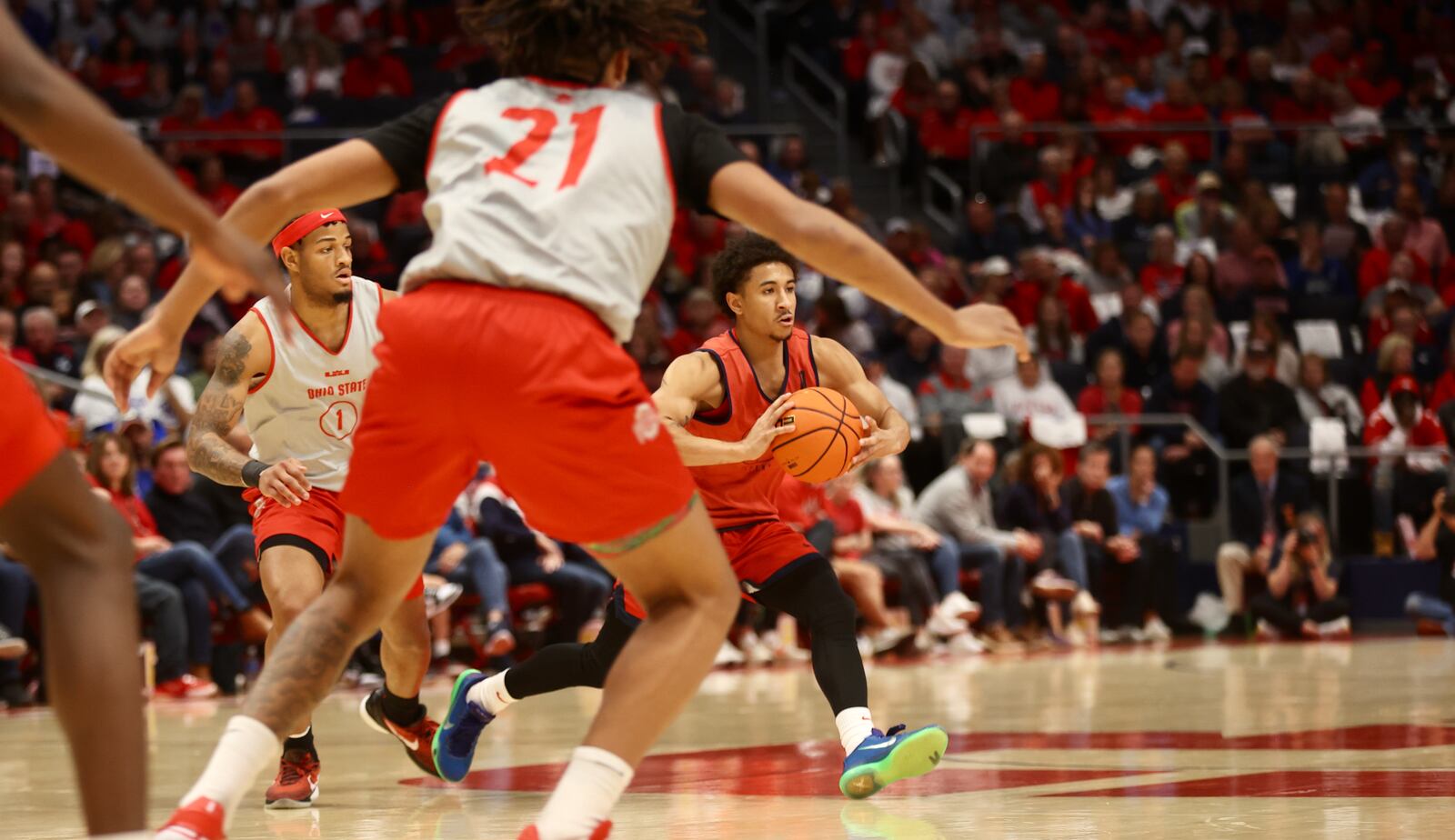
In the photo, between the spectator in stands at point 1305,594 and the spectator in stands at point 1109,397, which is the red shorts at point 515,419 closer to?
the spectator in stands at point 1305,594

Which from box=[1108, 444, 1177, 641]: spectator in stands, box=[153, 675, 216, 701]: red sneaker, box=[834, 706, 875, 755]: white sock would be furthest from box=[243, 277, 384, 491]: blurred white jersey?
box=[1108, 444, 1177, 641]: spectator in stands

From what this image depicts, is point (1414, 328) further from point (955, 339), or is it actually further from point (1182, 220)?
point (955, 339)

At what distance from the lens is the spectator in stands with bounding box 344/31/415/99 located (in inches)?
710

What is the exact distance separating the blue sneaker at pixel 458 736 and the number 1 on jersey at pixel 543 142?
302 cm

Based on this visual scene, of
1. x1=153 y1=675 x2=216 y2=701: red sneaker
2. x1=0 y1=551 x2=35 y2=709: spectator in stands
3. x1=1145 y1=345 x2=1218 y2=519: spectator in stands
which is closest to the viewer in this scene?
x1=0 y1=551 x2=35 y2=709: spectator in stands

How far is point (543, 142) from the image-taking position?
3777mm

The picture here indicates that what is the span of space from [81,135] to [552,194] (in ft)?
3.13

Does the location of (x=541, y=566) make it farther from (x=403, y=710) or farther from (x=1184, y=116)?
(x=1184, y=116)

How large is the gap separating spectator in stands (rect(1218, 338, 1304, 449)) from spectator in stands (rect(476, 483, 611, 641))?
6278 millimetres

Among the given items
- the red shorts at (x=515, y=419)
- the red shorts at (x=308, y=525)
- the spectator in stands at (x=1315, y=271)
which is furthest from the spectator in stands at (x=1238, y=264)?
the red shorts at (x=515, y=419)

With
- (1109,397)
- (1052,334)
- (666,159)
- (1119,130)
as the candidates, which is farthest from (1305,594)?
(666,159)

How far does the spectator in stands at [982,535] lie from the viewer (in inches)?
557

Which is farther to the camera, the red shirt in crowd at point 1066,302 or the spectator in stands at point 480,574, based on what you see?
the red shirt in crowd at point 1066,302

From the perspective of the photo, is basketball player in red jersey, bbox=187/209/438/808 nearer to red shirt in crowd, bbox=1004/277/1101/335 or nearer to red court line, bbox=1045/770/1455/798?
red court line, bbox=1045/770/1455/798
